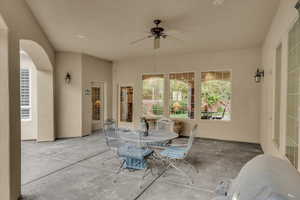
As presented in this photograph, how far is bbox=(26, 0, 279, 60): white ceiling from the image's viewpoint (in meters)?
3.10

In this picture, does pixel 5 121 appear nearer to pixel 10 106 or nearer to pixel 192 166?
Result: pixel 10 106

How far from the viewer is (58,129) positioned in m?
5.98

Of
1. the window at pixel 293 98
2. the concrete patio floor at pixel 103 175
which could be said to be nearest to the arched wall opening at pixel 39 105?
the concrete patio floor at pixel 103 175

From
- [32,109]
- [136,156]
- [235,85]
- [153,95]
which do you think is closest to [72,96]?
[32,109]

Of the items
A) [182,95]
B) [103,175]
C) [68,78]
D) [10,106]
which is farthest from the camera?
[182,95]

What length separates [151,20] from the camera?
3.65 metres

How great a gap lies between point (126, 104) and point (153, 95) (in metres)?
1.44

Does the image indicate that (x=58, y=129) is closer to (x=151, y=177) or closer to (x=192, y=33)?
(x=151, y=177)

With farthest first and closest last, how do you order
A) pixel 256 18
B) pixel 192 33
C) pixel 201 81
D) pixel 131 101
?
1. pixel 131 101
2. pixel 201 81
3. pixel 192 33
4. pixel 256 18

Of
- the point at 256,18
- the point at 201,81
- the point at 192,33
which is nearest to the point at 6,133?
the point at 192,33

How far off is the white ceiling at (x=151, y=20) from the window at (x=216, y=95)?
1031 mm

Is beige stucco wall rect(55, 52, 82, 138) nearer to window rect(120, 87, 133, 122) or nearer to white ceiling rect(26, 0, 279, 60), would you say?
white ceiling rect(26, 0, 279, 60)

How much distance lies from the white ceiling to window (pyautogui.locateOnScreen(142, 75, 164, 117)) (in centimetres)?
179

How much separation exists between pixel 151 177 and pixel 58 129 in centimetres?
429
